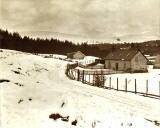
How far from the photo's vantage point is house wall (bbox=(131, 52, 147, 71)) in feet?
181

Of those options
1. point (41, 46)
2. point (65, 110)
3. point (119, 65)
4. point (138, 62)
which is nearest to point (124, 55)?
point (119, 65)

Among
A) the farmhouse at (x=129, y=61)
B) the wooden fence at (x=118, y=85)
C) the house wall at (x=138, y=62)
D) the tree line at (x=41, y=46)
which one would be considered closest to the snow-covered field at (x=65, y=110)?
the wooden fence at (x=118, y=85)

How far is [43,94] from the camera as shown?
16484mm

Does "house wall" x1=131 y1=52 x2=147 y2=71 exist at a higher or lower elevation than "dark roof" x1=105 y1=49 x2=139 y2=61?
lower

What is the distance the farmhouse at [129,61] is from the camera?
5491 centimetres

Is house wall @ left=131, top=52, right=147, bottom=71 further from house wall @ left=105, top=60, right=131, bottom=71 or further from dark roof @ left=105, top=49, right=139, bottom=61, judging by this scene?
house wall @ left=105, top=60, right=131, bottom=71

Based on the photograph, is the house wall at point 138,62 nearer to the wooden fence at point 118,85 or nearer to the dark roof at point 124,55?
the dark roof at point 124,55

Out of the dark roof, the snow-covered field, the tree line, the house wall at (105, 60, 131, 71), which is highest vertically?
the tree line

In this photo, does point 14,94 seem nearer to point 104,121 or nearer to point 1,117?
point 1,117

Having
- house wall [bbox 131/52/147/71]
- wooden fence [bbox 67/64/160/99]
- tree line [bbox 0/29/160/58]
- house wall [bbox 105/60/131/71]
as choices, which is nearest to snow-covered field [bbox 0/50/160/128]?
wooden fence [bbox 67/64/160/99]

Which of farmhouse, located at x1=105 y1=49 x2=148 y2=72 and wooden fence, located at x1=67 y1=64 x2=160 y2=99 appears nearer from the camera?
wooden fence, located at x1=67 y1=64 x2=160 y2=99

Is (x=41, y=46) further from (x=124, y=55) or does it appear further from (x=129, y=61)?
(x=129, y=61)

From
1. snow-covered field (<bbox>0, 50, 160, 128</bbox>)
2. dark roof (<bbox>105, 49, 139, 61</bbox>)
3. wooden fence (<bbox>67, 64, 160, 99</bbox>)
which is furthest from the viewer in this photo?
dark roof (<bbox>105, 49, 139, 61</bbox>)

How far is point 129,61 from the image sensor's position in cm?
5459
